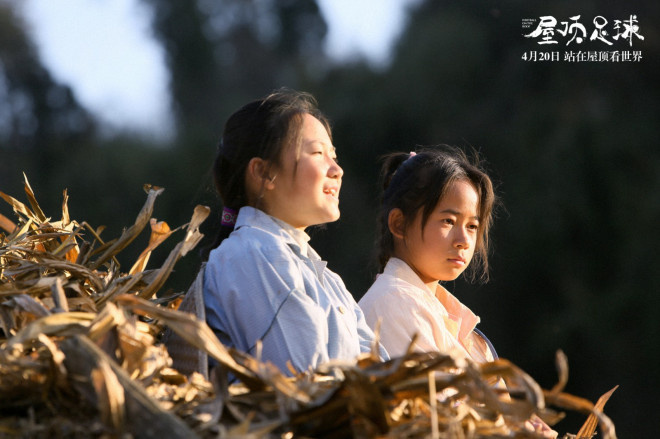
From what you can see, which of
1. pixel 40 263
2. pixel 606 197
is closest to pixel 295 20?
pixel 606 197

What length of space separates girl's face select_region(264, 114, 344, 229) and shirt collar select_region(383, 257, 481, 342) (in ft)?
1.31

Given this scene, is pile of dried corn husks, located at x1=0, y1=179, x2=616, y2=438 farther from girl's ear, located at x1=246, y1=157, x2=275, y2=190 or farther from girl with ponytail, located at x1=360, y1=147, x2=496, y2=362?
girl with ponytail, located at x1=360, y1=147, x2=496, y2=362

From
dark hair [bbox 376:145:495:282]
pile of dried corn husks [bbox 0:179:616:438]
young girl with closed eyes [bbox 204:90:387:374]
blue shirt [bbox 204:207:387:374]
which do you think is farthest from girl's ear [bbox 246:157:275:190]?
pile of dried corn husks [bbox 0:179:616:438]

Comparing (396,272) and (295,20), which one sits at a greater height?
(295,20)

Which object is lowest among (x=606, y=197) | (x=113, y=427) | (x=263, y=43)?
(x=606, y=197)

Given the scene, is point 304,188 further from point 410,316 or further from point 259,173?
point 410,316

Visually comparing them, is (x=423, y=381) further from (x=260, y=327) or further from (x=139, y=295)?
(x=139, y=295)

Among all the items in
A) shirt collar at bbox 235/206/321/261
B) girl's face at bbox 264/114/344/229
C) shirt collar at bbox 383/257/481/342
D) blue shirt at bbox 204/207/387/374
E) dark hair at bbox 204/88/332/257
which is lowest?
shirt collar at bbox 383/257/481/342

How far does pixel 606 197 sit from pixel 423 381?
20.4 ft

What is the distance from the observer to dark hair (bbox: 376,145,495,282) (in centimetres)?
229

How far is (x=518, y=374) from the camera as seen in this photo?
100 centimetres

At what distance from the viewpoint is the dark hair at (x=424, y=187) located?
2.29 metres

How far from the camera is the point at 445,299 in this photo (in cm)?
240

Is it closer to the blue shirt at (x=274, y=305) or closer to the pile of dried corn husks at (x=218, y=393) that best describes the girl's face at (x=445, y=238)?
the blue shirt at (x=274, y=305)
